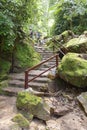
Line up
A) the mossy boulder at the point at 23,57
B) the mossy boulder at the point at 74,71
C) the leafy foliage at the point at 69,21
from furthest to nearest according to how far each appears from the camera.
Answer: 1. the leafy foliage at the point at 69,21
2. the mossy boulder at the point at 23,57
3. the mossy boulder at the point at 74,71

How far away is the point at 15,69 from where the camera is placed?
7.43 metres

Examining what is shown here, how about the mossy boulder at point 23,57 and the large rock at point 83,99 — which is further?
the mossy boulder at point 23,57

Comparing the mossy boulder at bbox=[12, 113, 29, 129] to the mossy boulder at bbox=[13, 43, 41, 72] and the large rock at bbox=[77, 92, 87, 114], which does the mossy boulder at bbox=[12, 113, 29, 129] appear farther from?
the mossy boulder at bbox=[13, 43, 41, 72]

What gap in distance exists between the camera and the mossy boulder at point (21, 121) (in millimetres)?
3954

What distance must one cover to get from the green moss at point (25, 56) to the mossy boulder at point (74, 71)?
6.43ft

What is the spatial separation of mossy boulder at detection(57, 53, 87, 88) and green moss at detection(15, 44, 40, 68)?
196cm

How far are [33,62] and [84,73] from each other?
9.45 ft

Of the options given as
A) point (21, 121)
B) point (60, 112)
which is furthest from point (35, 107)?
point (60, 112)

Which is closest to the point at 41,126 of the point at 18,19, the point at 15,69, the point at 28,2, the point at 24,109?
the point at 24,109

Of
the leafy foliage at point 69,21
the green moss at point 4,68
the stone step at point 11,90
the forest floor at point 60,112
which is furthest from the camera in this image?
the leafy foliage at point 69,21

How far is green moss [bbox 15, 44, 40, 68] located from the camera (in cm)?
751

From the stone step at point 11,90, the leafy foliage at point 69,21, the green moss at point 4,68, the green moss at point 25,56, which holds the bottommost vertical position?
the stone step at point 11,90

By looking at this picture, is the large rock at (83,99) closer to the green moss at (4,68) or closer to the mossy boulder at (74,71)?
the mossy boulder at (74,71)

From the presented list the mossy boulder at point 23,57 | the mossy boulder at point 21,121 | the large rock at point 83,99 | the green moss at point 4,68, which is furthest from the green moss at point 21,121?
the mossy boulder at point 23,57
